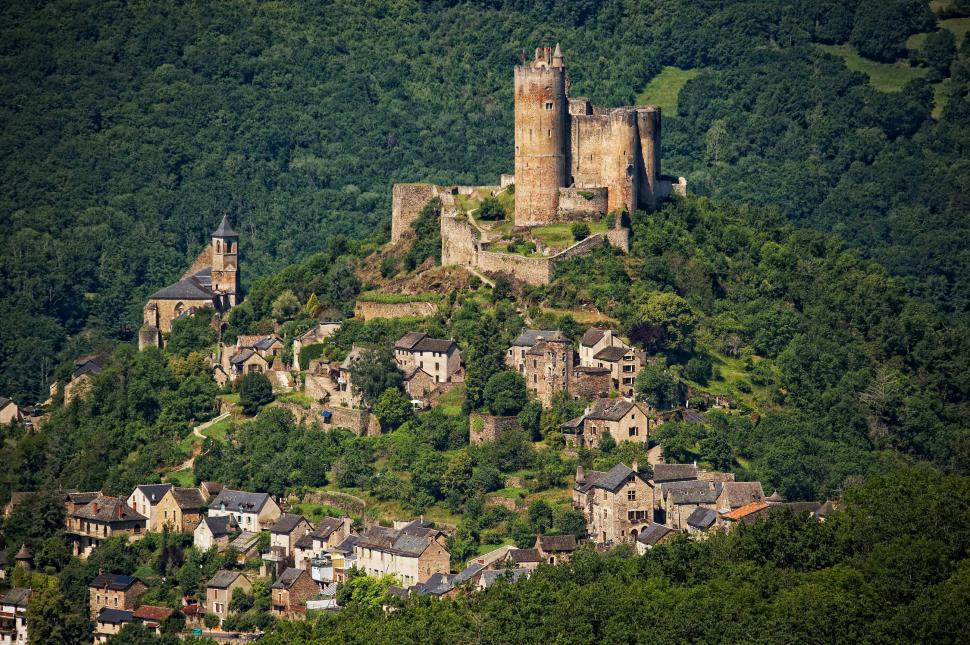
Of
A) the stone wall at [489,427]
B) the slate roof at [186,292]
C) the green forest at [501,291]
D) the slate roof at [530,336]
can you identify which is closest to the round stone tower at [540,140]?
the green forest at [501,291]

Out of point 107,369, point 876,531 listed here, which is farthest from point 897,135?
point 876,531

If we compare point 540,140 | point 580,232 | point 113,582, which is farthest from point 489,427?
point 113,582

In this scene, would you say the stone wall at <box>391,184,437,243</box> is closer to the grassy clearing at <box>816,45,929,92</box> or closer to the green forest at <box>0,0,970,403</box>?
the green forest at <box>0,0,970,403</box>

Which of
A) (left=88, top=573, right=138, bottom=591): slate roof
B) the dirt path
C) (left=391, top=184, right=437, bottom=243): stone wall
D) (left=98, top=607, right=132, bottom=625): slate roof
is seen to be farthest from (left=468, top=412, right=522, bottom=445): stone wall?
(left=391, top=184, right=437, bottom=243): stone wall

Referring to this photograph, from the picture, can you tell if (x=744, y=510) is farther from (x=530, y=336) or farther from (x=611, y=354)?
(x=530, y=336)

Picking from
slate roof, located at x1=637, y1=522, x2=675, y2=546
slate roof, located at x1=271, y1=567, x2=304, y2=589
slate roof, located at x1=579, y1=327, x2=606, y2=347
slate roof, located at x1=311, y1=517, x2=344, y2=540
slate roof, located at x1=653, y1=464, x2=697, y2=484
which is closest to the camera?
slate roof, located at x1=637, y1=522, x2=675, y2=546

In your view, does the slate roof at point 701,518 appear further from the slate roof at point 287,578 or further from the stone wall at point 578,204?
the stone wall at point 578,204
